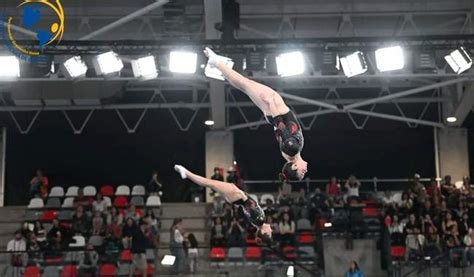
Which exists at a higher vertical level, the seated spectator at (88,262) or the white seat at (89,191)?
the white seat at (89,191)

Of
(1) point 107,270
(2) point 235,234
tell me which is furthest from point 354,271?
(1) point 107,270

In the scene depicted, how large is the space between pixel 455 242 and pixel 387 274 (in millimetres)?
1665

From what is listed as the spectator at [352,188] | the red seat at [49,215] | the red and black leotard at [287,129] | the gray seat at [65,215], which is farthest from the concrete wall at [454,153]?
the red and black leotard at [287,129]

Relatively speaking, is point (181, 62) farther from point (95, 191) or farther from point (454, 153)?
point (454, 153)

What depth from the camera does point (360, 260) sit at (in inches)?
723

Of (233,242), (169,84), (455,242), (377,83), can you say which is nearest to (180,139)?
(169,84)

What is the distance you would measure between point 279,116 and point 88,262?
27.3 ft

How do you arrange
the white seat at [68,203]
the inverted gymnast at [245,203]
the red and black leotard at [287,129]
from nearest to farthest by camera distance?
the red and black leotard at [287,129] → the inverted gymnast at [245,203] → the white seat at [68,203]

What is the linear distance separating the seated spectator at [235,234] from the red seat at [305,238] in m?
1.28

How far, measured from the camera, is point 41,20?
18797 millimetres

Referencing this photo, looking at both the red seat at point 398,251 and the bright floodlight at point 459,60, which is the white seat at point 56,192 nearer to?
the red seat at point 398,251

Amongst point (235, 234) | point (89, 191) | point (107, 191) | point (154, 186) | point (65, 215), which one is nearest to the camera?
point (235, 234)

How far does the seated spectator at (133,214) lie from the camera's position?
757 inches

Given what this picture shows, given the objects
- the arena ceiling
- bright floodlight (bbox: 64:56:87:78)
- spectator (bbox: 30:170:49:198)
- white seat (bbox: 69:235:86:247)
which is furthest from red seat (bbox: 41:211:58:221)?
bright floodlight (bbox: 64:56:87:78)
